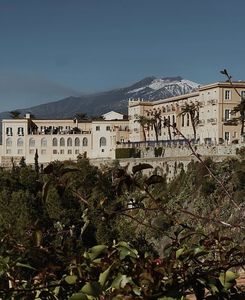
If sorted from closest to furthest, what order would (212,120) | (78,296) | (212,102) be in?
(78,296) < (212,120) < (212,102)

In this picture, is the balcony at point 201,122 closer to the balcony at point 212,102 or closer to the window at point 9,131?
the balcony at point 212,102

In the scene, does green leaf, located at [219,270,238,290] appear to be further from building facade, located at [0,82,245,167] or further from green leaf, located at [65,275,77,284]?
building facade, located at [0,82,245,167]

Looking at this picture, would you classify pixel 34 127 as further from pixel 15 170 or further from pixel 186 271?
pixel 186 271

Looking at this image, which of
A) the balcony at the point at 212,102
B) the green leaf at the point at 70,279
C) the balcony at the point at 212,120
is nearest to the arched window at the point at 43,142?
the balcony at the point at 212,120

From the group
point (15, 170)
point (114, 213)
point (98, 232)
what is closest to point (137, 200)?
point (114, 213)

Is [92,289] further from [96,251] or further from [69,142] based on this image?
[69,142]

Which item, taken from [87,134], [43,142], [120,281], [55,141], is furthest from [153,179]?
[55,141]

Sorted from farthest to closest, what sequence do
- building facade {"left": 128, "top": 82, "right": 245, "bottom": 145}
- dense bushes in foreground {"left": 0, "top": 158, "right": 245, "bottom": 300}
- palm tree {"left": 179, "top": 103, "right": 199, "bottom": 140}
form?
1. palm tree {"left": 179, "top": 103, "right": 199, "bottom": 140}
2. building facade {"left": 128, "top": 82, "right": 245, "bottom": 145}
3. dense bushes in foreground {"left": 0, "top": 158, "right": 245, "bottom": 300}

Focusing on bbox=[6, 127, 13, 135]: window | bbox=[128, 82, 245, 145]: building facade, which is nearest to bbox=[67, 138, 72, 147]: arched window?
bbox=[6, 127, 13, 135]: window

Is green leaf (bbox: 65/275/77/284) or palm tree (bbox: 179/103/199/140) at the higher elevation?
palm tree (bbox: 179/103/199/140)

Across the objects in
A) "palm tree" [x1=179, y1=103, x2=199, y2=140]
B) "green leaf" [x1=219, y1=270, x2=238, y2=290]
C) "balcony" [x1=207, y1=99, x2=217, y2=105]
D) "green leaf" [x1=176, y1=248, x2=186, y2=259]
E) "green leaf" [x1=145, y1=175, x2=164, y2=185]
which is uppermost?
"balcony" [x1=207, y1=99, x2=217, y2=105]

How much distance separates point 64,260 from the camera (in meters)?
3.02

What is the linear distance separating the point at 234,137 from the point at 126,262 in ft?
222

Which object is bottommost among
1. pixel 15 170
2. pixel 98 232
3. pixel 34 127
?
pixel 98 232
